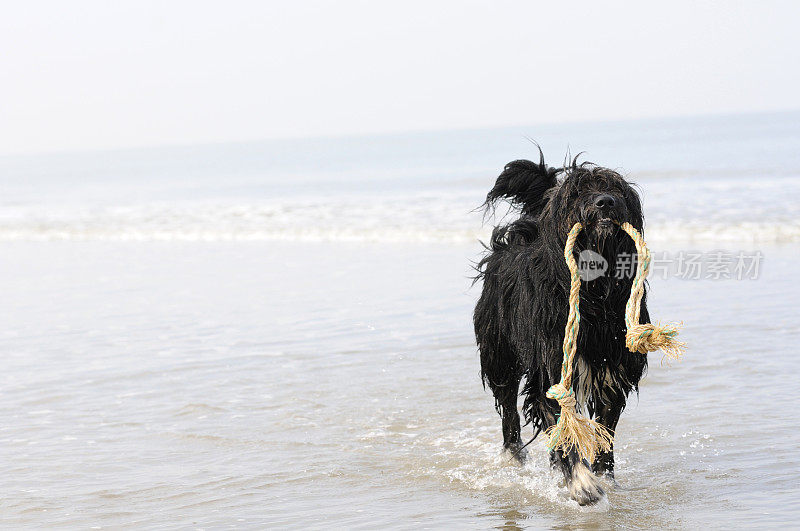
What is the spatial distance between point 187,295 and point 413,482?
20.5 feet

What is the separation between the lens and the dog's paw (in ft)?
14.3

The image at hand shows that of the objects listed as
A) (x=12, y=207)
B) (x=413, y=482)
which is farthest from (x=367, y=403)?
(x=12, y=207)

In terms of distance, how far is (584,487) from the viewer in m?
4.38

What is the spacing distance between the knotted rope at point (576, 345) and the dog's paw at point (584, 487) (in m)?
0.07

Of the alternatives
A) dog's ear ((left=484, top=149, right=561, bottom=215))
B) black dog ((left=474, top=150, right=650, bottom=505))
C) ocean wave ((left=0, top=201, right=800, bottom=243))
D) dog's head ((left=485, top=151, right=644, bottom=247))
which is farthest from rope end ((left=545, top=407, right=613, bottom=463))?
ocean wave ((left=0, top=201, right=800, bottom=243))

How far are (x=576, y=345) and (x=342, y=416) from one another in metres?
2.33

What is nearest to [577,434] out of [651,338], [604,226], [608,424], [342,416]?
[608,424]

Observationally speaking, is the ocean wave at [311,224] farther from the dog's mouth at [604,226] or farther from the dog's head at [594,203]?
the dog's mouth at [604,226]

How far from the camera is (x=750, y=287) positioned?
9.22 m

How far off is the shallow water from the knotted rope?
342 mm

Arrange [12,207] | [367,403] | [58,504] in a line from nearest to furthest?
1. [58,504]
2. [367,403]
3. [12,207]

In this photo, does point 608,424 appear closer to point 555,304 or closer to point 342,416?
point 555,304

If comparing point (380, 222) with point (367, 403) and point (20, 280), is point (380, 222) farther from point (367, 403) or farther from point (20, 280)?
point (367, 403)

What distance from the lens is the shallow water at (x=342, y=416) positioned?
4.50 metres
